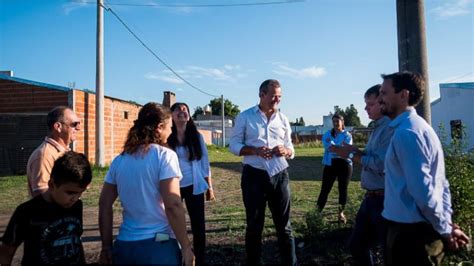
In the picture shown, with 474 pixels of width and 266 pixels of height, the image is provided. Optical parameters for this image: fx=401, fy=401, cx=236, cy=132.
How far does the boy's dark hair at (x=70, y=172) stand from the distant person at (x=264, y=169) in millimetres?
1907

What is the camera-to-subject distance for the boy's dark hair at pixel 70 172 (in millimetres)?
2447

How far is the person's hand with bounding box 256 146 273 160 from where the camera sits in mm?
4043

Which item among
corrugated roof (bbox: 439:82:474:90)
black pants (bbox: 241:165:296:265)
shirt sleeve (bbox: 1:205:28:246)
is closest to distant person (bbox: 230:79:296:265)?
black pants (bbox: 241:165:296:265)

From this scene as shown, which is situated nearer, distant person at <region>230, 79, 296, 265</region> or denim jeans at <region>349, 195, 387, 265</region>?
denim jeans at <region>349, 195, 387, 265</region>

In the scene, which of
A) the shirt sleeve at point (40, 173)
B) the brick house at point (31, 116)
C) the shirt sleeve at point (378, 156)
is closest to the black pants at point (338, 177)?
the shirt sleeve at point (378, 156)

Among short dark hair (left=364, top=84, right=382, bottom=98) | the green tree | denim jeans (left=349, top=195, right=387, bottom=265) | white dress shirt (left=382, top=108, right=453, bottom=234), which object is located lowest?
denim jeans (left=349, top=195, right=387, bottom=265)

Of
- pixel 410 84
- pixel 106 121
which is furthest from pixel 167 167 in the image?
pixel 106 121

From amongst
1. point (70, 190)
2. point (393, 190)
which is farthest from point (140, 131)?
point (393, 190)

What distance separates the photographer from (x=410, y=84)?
267cm

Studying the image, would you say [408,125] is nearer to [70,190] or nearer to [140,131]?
[140,131]

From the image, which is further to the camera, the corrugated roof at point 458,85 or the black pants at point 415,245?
the corrugated roof at point 458,85

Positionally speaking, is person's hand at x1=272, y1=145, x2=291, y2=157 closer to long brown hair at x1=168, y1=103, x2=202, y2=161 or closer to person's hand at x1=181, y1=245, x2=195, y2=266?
long brown hair at x1=168, y1=103, x2=202, y2=161

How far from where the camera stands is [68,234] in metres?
2.49

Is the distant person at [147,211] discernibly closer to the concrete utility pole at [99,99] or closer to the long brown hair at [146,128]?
the long brown hair at [146,128]
